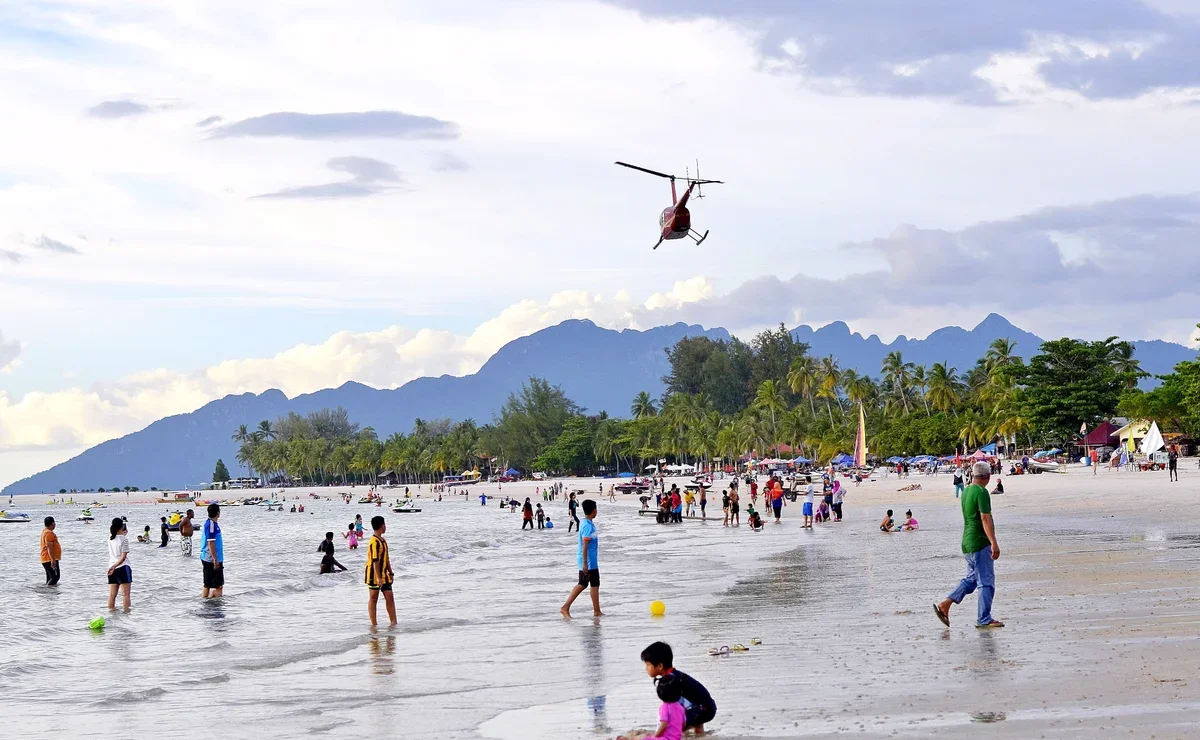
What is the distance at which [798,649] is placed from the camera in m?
11.9

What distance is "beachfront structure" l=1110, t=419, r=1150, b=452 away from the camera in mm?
A: 75806

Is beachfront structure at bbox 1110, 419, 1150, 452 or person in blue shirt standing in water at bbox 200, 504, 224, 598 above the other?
beachfront structure at bbox 1110, 419, 1150, 452

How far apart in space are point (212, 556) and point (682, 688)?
53.7 ft

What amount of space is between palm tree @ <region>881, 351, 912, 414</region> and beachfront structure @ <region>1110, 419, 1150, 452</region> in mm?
39406

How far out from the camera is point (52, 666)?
1473cm

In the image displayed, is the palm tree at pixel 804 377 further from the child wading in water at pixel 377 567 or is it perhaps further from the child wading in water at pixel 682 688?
the child wading in water at pixel 682 688

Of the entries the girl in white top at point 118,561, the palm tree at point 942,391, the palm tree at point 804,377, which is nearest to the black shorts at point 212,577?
the girl in white top at point 118,561

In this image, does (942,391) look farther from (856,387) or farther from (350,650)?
(350,650)

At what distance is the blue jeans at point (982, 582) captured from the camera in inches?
474

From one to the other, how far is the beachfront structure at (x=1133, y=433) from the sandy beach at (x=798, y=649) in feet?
177

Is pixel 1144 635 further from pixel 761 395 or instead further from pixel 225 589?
pixel 761 395

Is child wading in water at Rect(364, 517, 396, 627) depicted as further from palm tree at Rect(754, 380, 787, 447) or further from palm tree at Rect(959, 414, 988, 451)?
palm tree at Rect(754, 380, 787, 447)

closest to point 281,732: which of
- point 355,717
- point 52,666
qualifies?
point 355,717

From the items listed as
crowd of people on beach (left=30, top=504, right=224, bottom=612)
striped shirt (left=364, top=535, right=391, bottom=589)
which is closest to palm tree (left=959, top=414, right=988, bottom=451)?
crowd of people on beach (left=30, top=504, right=224, bottom=612)
